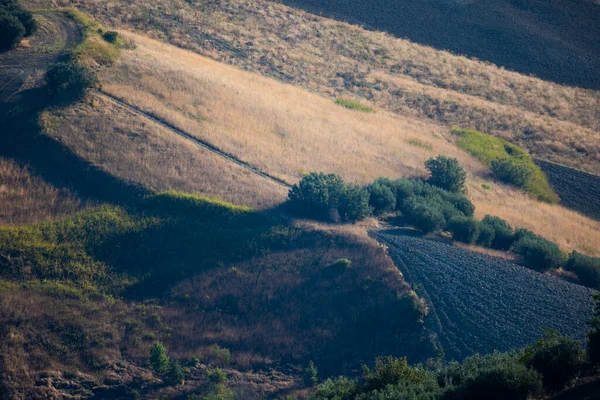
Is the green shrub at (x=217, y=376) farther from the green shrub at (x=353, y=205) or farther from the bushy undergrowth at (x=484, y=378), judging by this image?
the green shrub at (x=353, y=205)

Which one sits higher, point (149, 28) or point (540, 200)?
point (149, 28)

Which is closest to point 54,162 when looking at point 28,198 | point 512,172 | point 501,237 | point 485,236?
point 28,198

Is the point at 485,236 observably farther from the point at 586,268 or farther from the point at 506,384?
the point at 506,384

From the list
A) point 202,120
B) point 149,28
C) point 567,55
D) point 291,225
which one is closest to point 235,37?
point 149,28

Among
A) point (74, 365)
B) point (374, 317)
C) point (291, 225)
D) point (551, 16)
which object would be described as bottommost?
point (74, 365)

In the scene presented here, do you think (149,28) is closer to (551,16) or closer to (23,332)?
(23,332)

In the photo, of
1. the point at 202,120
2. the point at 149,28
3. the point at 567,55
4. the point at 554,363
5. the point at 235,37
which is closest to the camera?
the point at 554,363

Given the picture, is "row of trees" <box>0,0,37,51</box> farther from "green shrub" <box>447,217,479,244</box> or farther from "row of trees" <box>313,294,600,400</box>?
"row of trees" <box>313,294,600,400</box>

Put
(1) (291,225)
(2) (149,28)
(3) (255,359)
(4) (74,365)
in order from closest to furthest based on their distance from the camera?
(4) (74,365), (3) (255,359), (1) (291,225), (2) (149,28)
